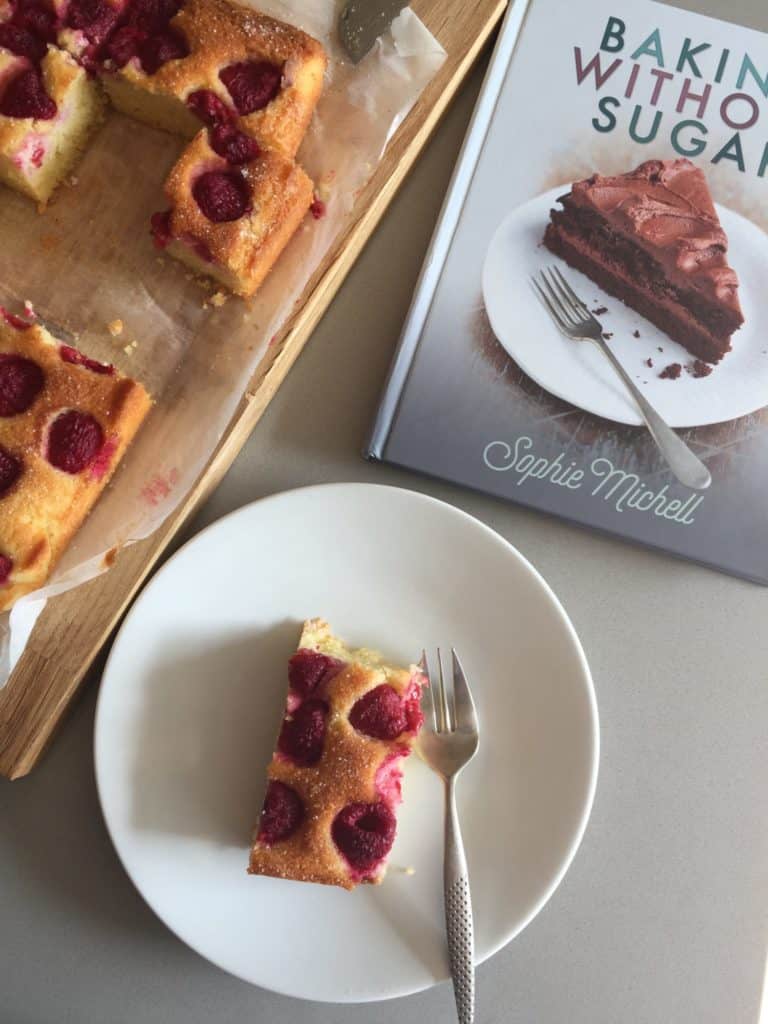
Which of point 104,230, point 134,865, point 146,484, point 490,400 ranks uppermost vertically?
point 490,400

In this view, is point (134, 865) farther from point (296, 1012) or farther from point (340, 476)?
point (340, 476)

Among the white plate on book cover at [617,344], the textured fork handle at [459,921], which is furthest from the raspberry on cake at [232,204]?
the textured fork handle at [459,921]

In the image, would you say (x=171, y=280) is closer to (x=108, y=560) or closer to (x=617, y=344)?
(x=108, y=560)

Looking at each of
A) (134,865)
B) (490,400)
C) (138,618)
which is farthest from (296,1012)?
(490,400)

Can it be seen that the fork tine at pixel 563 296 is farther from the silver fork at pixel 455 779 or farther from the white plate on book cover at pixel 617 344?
the silver fork at pixel 455 779

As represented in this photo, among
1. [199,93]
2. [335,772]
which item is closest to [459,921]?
[335,772]
